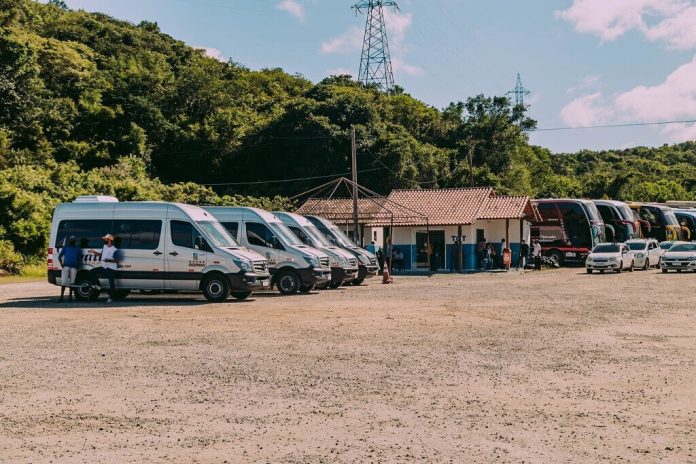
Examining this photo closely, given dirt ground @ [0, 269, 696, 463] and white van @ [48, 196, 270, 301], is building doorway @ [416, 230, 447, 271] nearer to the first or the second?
white van @ [48, 196, 270, 301]

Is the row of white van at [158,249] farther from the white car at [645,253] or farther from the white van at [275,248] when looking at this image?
the white car at [645,253]

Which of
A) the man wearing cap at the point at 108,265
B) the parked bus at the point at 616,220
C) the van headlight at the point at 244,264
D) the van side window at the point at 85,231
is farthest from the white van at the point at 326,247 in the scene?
the parked bus at the point at 616,220

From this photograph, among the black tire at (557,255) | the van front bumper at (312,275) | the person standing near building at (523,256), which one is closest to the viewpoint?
the van front bumper at (312,275)

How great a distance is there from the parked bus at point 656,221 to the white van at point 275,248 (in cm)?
4097

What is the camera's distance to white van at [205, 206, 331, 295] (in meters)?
→ 24.5

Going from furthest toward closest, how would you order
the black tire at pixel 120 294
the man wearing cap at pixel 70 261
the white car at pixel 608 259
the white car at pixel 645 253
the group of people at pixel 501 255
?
1. the group of people at pixel 501 255
2. the white car at pixel 645 253
3. the white car at pixel 608 259
4. the black tire at pixel 120 294
5. the man wearing cap at pixel 70 261

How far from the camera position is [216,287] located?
21.6 meters

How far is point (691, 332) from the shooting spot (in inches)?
580

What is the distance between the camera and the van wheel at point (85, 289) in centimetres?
2169

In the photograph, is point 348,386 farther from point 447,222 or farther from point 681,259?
point 447,222

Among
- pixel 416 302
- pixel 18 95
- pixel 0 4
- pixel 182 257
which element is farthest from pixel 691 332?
pixel 0 4

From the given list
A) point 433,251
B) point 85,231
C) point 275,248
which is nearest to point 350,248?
point 275,248

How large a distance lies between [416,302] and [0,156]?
38425 millimetres

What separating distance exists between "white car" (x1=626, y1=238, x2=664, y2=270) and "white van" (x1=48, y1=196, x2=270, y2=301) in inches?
1112
